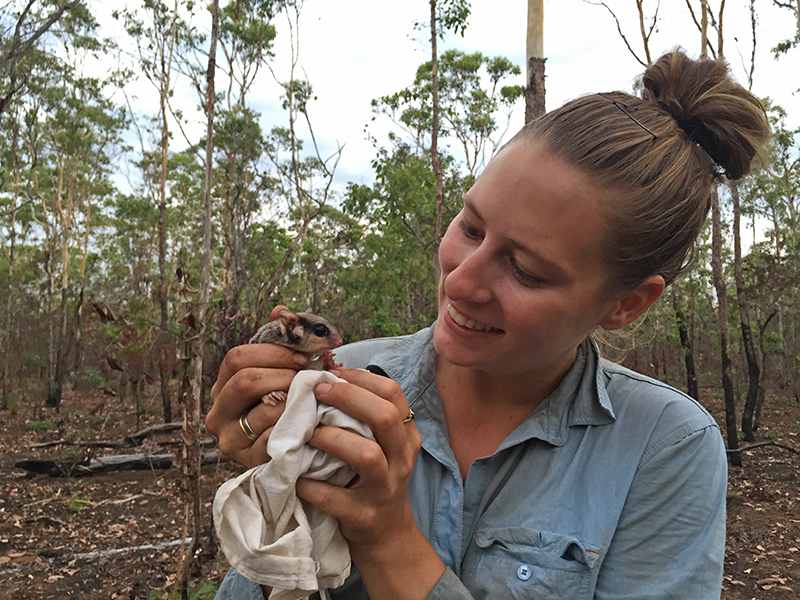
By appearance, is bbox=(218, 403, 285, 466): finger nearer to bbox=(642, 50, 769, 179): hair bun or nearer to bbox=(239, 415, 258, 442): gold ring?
bbox=(239, 415, 258, 442): gold ring

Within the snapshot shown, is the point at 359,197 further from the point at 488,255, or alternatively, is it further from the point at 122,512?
the point at 488,255

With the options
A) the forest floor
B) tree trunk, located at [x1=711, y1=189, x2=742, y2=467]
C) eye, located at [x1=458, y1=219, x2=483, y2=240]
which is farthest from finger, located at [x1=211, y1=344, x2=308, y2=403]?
tree trunk, located at [x1=711, y1=189, x2=742, y2=467]

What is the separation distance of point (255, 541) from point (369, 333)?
13.5m

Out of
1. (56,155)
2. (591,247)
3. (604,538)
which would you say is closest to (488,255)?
(591,247)

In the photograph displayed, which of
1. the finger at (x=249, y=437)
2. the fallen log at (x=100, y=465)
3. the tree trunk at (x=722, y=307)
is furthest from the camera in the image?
the fallen log at (x=100, y=465)

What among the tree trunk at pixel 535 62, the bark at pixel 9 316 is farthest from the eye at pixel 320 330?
the bark at pixel 9 316

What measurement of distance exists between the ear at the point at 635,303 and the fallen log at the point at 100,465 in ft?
31.5

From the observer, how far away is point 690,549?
1.40 meters

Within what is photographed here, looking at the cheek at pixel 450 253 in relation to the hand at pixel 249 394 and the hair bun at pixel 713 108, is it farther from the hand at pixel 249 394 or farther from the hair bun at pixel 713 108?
the hair bun at pixel 713 108

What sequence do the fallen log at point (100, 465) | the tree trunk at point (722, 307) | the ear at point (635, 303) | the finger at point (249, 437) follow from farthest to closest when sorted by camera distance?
the fallen log at point (100, 465) → the tree trunk at point (722, 307) → the ear at point (635, 303) → the finger at point (249, 437)

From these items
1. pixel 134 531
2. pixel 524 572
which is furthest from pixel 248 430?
pixel 134 531

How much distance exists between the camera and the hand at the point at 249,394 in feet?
4.61

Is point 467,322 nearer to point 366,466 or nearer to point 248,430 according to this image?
point 366,466

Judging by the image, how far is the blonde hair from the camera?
1.50 metres
